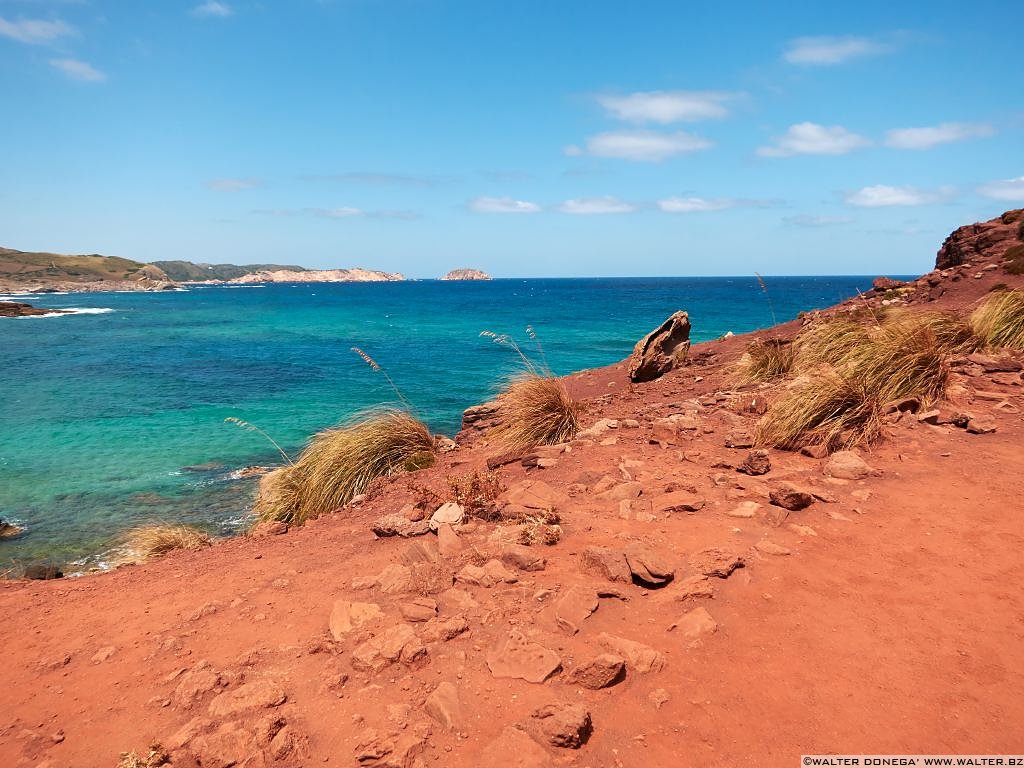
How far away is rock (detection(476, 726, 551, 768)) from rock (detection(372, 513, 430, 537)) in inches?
110

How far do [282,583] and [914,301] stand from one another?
17671 millimetres

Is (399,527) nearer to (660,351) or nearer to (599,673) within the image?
(599,673)

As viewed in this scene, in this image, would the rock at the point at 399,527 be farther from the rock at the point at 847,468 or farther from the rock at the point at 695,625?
the rock at the point at 847,468

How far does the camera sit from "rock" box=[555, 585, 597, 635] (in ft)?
12.0

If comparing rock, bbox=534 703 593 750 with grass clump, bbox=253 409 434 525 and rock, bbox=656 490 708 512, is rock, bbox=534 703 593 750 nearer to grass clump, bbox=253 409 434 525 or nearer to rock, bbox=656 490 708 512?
rock, bbox=656 490 708 512

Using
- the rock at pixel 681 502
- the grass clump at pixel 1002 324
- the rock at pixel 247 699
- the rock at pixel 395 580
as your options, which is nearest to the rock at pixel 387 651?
the rock at pixel 247 699

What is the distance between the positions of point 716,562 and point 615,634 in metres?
1.04

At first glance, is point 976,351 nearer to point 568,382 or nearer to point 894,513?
point 894,513

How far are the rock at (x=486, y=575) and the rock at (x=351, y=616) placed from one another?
0.65m

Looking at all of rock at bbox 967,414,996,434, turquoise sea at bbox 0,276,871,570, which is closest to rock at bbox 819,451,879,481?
rock at bbox 967,414,996,434

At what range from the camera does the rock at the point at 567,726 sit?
2828mm

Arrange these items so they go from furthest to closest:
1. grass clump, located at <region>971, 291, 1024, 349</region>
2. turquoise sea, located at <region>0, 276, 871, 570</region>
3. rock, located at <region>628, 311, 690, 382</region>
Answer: rock, located at <region>628, 311, 690, 382</region> < turquoise sea, located at <region>0, 276, 871, 570</region> < grass clump, located at <region>971, 291, 1024, 349</region>

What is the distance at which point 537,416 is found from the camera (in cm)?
843

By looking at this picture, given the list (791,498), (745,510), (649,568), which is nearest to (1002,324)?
(791,498)
